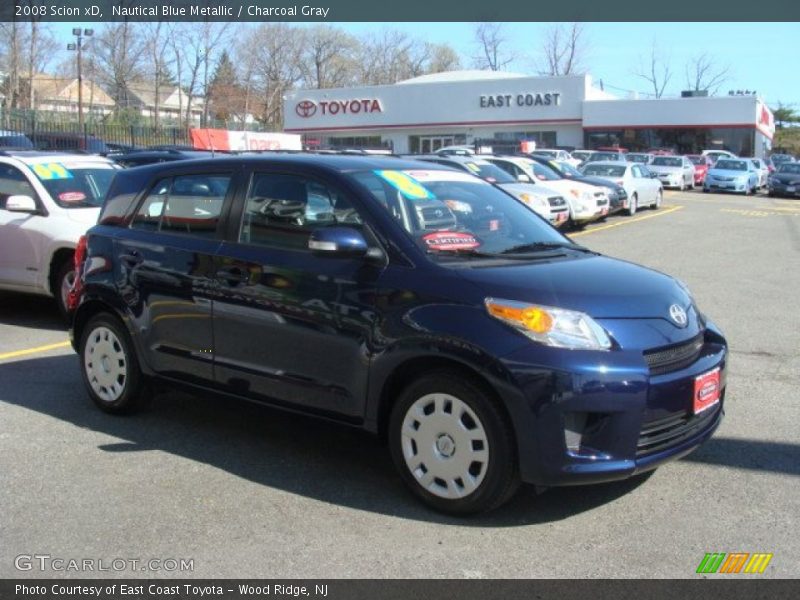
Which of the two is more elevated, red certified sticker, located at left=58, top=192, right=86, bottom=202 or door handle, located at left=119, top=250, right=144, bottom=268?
red certified sticker, located at left=58, top=192, right=86, bottom=202

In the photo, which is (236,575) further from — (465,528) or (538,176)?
(538,176)

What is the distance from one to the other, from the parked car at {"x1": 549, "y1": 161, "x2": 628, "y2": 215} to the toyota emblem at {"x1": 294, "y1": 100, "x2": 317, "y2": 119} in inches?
1452

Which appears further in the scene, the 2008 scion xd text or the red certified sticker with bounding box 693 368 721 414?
the red certified sticker with bounding box 693 368 721 414

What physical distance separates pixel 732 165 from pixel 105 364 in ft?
108

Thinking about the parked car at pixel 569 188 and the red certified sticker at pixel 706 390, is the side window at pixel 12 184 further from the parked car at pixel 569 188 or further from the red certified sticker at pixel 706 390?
the parked car at pixel 569 188

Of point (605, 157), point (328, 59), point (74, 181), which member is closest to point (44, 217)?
point (74, 181)

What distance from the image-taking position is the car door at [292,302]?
4.27m

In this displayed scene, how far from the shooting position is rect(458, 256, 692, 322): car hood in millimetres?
3871

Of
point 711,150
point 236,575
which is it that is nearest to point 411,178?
point 236,575

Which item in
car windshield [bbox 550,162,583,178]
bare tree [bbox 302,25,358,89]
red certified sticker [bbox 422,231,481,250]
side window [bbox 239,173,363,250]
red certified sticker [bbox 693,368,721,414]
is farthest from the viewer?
bare tree [bbox 302,25,358,89]

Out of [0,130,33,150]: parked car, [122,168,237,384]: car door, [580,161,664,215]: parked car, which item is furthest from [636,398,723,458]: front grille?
[0,130,33,150]: parked car

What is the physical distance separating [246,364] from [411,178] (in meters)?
1.46

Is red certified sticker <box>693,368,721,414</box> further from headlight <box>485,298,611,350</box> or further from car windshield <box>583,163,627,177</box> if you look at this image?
car windshield <box>583,163,627,177</box>

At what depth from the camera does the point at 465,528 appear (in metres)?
3.90
